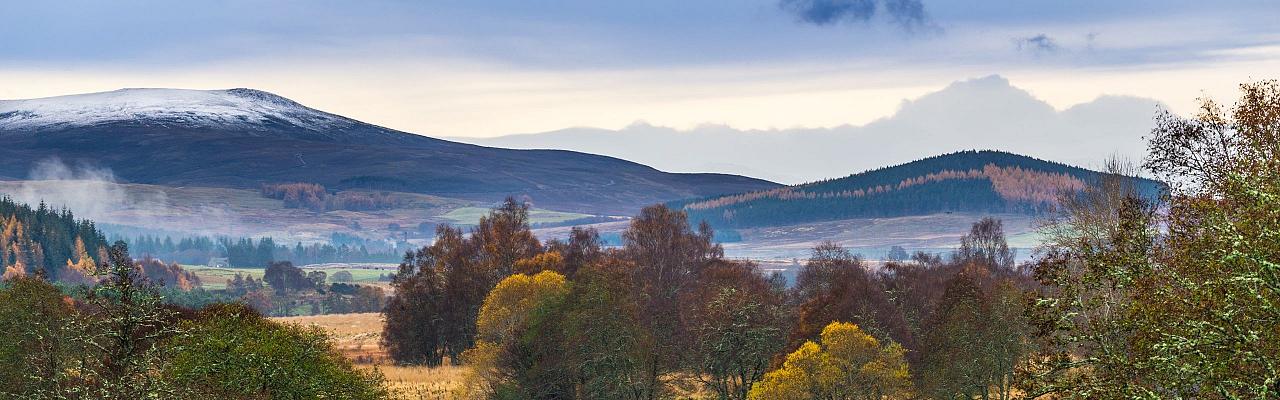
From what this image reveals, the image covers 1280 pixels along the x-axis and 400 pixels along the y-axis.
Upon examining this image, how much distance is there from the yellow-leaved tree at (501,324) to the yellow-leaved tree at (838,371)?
20927mm

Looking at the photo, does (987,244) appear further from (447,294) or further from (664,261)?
(447,294)

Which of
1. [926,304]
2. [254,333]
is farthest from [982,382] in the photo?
[254,333]

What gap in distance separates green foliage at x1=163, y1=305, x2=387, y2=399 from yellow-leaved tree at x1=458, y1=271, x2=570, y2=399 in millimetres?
21069

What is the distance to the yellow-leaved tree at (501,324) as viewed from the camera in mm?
89875

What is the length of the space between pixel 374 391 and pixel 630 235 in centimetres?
6148

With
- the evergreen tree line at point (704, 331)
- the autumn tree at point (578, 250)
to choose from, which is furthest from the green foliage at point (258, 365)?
the autumn tree at point (578, 250)

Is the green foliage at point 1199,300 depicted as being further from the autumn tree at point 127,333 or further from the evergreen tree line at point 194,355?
the evergreen tree line at point 194,355

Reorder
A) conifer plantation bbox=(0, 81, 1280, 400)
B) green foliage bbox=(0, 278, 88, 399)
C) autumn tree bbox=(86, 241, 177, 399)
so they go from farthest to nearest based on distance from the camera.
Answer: green foliage bbox=(0, 278, 88, 399), autumn tree bbox=(86, 241, 177, 399), conifer plantation bbox=(0, 81, 1280, 400)

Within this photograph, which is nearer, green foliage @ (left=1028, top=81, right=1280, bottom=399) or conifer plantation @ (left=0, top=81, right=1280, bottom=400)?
green foliage @ (left=1028, top=81, right=1280, bottom=399)

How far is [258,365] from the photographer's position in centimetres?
6059

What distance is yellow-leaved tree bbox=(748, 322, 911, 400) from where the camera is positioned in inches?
2965

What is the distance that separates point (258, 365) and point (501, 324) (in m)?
33.1

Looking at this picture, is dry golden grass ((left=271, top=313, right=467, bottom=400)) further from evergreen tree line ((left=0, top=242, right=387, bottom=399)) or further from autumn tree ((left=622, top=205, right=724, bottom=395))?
autumn tree ((left=622, top=205, right=724, bottom=395))

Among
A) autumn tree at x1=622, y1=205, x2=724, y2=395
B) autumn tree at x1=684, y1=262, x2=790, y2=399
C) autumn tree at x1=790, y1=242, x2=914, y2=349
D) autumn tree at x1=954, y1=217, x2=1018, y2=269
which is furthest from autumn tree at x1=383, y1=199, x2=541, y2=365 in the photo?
autumn tree at x1=954, y1=217, x2=1018, y2=269
